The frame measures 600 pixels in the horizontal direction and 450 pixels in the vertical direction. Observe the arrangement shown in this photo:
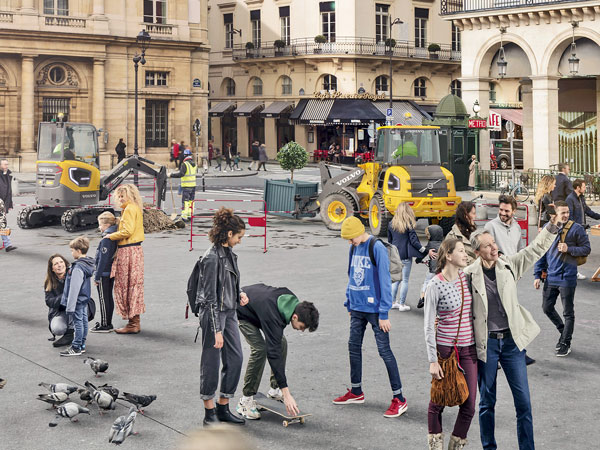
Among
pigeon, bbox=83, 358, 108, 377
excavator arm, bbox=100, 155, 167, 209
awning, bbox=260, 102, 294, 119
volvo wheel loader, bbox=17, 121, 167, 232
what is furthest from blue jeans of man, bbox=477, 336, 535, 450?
awning, bbox=260, 102, 294, 119

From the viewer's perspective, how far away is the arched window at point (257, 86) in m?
61.6

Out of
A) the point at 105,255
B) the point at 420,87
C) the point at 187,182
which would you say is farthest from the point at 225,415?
the point at 420,87

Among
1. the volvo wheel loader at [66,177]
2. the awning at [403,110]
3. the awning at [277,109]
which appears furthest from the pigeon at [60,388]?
the awning at [277,109]

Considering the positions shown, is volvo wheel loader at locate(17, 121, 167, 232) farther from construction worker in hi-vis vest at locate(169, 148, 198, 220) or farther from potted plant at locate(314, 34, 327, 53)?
potted plant at locate(314, 34, 327, 53)

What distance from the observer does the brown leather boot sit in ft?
40.9

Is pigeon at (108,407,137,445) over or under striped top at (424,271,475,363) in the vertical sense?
under

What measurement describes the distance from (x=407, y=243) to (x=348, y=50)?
142 ft

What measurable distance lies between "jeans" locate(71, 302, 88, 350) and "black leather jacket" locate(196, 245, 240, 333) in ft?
9.98

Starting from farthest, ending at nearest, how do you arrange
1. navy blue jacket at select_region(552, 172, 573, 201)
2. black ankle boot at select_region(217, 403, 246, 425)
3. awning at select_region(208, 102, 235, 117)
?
1. awning at select_region(208, 102, 235, 117)
2. navy blue jacket at select_region(552, 172, 573, 201)
3. black ankle boot at select_region(217, 403, 246, 425)

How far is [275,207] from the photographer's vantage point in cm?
2566

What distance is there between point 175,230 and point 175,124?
30630 millimetres

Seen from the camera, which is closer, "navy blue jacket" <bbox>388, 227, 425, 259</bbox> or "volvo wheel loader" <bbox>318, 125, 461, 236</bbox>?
"navy blue jacket" <bbox>388, 227, 425, 259</bbox>

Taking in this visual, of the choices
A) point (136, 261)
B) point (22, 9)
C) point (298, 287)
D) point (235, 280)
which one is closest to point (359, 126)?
point (22, 9)

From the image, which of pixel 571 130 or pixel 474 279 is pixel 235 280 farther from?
pixel 571 130
